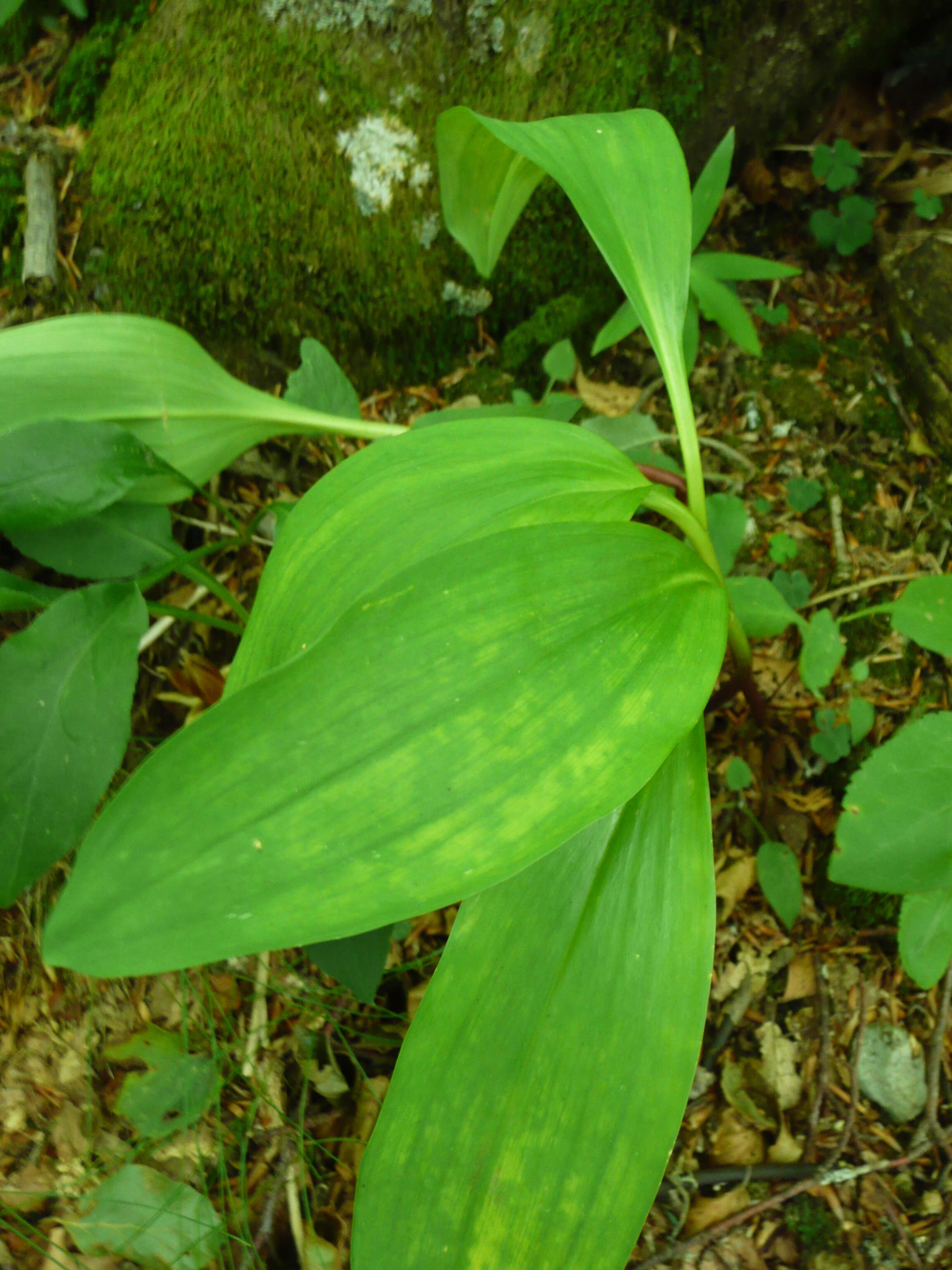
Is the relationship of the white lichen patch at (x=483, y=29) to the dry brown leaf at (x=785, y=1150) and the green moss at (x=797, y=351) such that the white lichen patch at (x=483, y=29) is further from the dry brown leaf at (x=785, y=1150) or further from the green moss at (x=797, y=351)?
the dry brown leaf at (x=785, y=1150)

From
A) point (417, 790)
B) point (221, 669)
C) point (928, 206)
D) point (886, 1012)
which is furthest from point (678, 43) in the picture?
point (886, 1012)

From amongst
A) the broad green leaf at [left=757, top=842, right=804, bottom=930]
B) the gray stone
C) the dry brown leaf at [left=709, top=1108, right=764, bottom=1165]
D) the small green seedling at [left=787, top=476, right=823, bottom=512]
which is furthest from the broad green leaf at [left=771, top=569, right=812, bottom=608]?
the dry brown leaf at [left=709, top=1108, right=764, bottom=1165]

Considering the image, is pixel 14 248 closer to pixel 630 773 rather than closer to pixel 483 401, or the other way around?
pixel 483 401

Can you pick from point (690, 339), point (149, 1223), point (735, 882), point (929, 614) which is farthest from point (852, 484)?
point (149, 1223)

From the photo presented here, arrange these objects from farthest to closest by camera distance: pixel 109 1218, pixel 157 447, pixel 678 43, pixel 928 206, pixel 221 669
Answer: pixel 928 206 < pixel 678 43 < pixel 221 669 < pixel 157 447 < pixel 109 1218

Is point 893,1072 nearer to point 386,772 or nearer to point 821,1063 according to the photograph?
point 821,1063

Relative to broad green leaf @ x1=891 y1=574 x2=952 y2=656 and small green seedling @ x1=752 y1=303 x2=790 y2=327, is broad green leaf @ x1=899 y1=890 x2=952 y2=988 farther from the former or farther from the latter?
small green seedling @ x1=752 y1=303 x2=790 y2=327

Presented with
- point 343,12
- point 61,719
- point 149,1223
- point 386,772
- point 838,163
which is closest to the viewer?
point 386,772

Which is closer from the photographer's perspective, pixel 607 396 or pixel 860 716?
pixel 860 716
